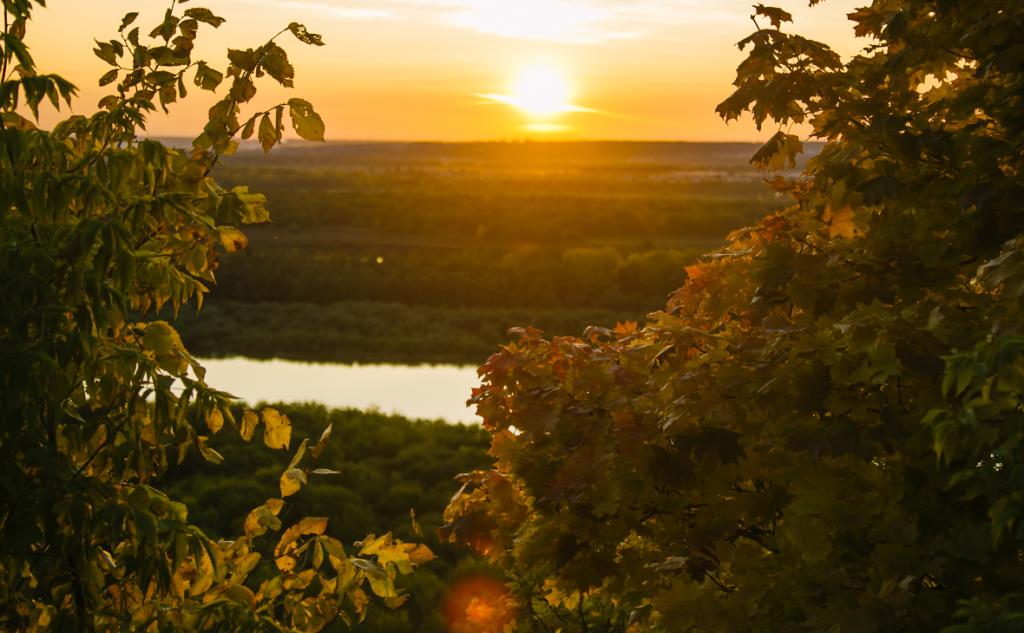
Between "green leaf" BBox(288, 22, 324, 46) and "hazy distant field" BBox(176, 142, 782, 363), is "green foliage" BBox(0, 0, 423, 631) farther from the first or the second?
"hazy distant field" BBox(176, 142, 782, 363)

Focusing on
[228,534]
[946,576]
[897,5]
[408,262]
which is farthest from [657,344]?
[408,262]

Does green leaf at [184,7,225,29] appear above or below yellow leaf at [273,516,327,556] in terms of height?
above

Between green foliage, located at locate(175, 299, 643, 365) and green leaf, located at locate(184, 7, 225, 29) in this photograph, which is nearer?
green leaf, located at locate(184, 7, 225, 29)

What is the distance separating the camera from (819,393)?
4.73 meters

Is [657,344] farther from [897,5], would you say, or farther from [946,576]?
[897,5]

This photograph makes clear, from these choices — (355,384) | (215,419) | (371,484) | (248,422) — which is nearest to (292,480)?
(248,422)

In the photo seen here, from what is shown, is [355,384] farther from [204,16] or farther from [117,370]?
[117,370]

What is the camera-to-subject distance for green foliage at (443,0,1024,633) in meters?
4.57

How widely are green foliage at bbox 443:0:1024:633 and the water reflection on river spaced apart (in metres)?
32.0

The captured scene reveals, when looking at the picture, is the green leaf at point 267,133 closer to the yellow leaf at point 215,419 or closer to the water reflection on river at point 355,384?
the yellow leaf at point 215,419

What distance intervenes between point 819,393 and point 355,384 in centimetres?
4241

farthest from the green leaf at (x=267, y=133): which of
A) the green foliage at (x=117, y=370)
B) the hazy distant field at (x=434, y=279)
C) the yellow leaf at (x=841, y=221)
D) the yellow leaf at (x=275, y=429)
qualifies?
the hazy distant field at (x=434, y=279)

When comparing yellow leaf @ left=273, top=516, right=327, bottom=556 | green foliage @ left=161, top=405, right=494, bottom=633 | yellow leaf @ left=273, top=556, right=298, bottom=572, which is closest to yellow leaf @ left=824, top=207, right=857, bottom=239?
yellow leaf @ left=273, top=516, right=327, bottom=556

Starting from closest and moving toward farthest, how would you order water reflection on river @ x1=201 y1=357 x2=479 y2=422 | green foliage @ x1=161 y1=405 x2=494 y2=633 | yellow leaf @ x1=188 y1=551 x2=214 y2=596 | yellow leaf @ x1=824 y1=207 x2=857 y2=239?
yellow leaf @ x1=188 y1=551 x2=214 y2=596 → yellow leaf @ x1=824 y1=207 x2=857 y2=239 → green foliage @ x1=161 y1=405 x2=494 y2=633 → water reflection on river @ x1=201 y1=357 x2=479 y2=422
